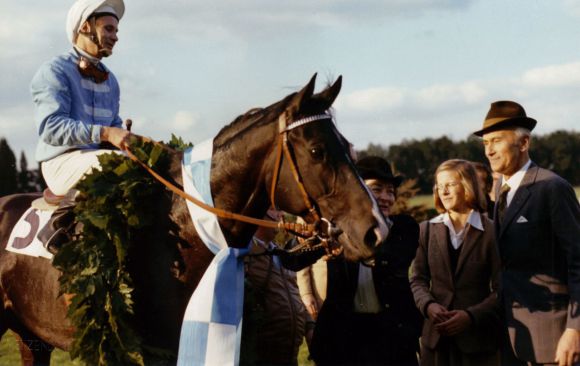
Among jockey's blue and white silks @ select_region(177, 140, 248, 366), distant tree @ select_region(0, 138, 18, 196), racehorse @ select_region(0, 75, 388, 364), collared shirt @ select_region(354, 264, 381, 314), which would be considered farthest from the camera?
distant tree @ select_region(0, 138, 18, 196)

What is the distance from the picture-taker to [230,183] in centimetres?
491

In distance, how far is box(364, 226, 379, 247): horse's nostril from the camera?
443 cm

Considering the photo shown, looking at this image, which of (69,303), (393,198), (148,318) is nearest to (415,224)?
(393,198)

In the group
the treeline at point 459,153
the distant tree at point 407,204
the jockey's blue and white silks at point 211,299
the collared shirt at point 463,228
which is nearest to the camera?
the jockey's blue and white silks at point 211,299

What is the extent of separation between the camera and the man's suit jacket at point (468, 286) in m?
5.66

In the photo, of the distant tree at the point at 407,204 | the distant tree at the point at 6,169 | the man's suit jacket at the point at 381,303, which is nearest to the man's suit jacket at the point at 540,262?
the man's suit jacket at the point at 381,303

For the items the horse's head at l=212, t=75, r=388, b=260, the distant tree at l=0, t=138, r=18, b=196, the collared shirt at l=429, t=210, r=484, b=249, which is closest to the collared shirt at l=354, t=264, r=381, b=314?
the collared shirt at l=429, t=210, r=484, b=249

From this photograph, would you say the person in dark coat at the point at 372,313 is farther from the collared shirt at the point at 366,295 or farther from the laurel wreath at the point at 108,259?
the laurel wreath at the point at 108,259

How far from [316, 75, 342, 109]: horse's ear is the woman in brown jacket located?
141 cm

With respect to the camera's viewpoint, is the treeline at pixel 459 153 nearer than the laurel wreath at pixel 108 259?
No

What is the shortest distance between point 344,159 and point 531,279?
1557 millimetres

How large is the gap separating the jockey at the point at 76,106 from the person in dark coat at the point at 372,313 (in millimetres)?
1801

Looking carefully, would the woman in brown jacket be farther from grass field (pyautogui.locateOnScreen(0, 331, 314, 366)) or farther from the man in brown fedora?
grass field (pyautogui.locateOnScreen(0, 331, 314, 366))

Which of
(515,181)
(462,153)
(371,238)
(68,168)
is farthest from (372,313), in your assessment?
(462,153)
